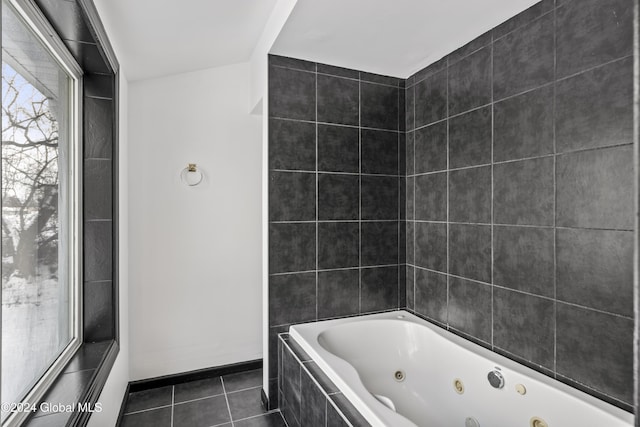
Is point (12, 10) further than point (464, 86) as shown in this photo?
No

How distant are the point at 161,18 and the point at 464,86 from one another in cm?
175

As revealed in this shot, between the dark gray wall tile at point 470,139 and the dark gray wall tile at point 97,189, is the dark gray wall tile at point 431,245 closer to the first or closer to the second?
the dark gray wall tile at point 470,139

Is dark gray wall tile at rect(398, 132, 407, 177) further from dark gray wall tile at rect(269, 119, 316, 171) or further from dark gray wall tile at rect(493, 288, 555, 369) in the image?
dark gray wall tile at rect(493, 288, 555, 369)

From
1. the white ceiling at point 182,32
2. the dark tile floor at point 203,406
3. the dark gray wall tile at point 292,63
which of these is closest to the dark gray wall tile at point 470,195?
the dark gray wall tile at point 292,63

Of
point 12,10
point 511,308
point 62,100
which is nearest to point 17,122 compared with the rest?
point 12,10

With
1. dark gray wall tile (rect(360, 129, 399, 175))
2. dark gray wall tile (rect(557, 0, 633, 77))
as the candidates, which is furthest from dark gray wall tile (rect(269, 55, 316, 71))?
dark gray wall tile (rect(557, 0, 633, 77))

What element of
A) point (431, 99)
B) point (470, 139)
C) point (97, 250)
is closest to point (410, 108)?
point (431, 99)

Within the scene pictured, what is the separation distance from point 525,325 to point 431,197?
0.98 metres

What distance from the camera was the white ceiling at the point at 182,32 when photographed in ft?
5.94

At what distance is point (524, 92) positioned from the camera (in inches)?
70.2

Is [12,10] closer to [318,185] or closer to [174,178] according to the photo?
[174,178]

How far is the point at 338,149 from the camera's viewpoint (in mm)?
2514

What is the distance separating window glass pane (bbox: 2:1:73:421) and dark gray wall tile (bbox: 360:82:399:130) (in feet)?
5.92

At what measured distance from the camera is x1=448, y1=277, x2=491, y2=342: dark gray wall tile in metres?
2.03
